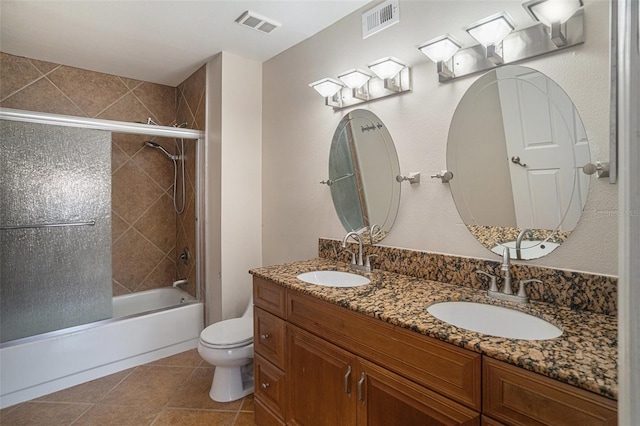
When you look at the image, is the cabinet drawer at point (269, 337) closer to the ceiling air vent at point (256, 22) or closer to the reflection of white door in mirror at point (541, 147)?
the reflection of white door in mirror at point (541, 147)

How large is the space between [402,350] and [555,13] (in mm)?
1308

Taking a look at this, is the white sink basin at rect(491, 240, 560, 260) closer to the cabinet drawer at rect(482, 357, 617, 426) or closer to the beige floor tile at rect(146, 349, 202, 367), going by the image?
the cabinet drawer at rect(482, 357, 617, 426)

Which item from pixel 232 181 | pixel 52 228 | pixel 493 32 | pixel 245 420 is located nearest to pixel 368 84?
pixel 493 32

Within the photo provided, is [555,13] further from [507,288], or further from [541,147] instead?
[507,288]

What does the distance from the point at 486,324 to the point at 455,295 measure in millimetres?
156

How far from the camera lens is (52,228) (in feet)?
7.73

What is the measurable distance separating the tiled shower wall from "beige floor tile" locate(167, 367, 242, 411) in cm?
100

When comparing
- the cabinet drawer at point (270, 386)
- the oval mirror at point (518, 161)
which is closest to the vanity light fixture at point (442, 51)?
the oval mirror at point (518, 161)

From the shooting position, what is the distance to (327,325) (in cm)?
141

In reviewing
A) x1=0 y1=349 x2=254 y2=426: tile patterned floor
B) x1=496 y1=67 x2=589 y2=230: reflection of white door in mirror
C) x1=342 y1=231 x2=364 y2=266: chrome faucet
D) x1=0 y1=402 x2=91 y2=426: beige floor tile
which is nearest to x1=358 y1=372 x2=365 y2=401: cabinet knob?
x1=342 y1=231 x2=364 y2=266: chrome faucet

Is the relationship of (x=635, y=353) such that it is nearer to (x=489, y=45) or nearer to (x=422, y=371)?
(x=422, y=371)

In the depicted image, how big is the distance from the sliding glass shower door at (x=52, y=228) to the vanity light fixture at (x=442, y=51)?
2.32 meters

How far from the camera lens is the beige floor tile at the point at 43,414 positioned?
1.92 metres

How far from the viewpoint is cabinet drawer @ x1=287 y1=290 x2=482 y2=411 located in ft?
3.14
